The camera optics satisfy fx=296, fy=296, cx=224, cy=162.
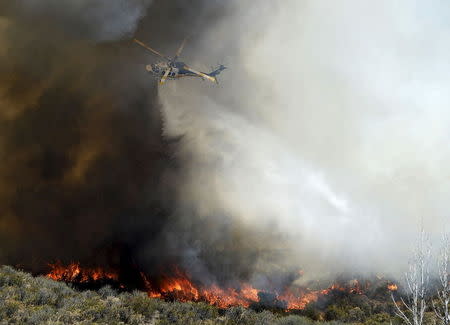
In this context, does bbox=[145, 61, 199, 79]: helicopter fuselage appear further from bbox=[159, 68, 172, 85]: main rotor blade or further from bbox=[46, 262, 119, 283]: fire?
bbox=[46, 262, 119, 283]: fire

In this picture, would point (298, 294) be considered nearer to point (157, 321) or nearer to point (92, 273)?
point (92, 273)

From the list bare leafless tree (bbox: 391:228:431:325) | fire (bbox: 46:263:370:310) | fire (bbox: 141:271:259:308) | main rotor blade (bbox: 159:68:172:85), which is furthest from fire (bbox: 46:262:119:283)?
bare leafless tree (bbox: 391:228:431:325)

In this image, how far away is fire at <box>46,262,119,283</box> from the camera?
4916cm

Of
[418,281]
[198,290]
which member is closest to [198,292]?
[198,290]

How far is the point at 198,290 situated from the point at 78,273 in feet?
74.4

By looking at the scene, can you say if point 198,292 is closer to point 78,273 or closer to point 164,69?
point 78,273

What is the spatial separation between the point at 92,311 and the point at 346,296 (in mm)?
51062

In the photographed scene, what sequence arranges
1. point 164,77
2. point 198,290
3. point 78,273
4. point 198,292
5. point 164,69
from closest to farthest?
point 164,77
point 164,69
point 78,273
point 198,292
point 198,290

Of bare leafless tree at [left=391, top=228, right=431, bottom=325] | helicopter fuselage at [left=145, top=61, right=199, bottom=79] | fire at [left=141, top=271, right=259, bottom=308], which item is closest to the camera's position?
bare leafless tree at [left=391, top=228, right=431, bottom=325]

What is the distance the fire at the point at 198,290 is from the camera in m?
51.6

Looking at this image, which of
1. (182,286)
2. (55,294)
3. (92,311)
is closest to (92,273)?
(182,286)

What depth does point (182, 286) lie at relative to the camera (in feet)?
198

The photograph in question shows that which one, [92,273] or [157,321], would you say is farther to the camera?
[92,273]

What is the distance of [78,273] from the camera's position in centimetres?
5231
